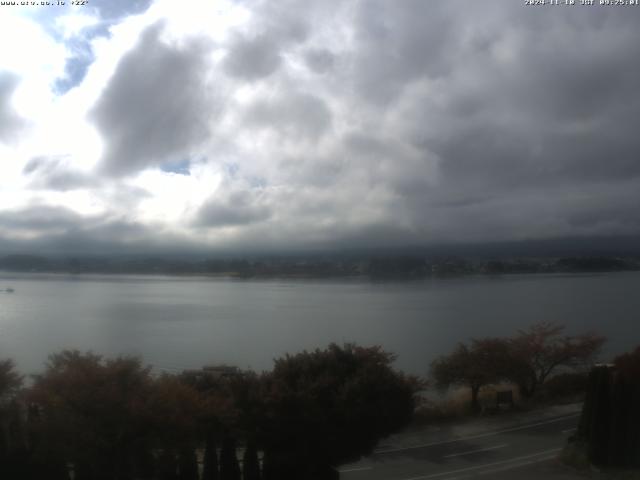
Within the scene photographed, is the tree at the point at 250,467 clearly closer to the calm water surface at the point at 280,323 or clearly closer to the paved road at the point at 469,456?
the paved road at the point at 469,456

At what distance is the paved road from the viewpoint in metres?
14.5

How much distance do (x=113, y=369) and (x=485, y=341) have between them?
20.0 m

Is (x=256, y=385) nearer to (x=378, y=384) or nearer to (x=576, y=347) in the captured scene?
(x=378, y=384)

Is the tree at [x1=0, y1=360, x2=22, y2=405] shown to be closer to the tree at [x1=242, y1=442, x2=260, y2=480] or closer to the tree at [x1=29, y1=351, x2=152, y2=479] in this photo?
the tree at [x1=29, y1=351, x2=152, y2=479]

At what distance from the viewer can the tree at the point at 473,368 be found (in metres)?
25.7

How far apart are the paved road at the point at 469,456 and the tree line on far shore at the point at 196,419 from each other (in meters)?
1.18

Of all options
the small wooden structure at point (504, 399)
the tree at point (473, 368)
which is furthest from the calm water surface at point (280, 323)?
the small wooden structure at point (504, 399)

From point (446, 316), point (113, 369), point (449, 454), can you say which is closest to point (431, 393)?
point (449, 454)

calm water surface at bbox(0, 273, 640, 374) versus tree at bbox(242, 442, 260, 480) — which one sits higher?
tree at bbox(242, 442, 260, 480)

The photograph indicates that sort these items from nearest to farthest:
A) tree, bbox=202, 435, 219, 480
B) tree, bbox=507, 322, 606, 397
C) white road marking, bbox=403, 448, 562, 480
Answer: tree, bbox=202, 435, 219, 480 < white road marking, bbox=403, 448, 562, 480 < tree, bbox=507, 322, 606, 397

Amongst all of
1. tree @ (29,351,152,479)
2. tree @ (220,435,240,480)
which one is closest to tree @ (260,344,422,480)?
tree @ (220,435,240,480)

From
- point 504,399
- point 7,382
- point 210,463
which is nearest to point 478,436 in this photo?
point 504,399

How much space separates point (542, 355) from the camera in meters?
29.5

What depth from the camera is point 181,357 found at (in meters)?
40.9
